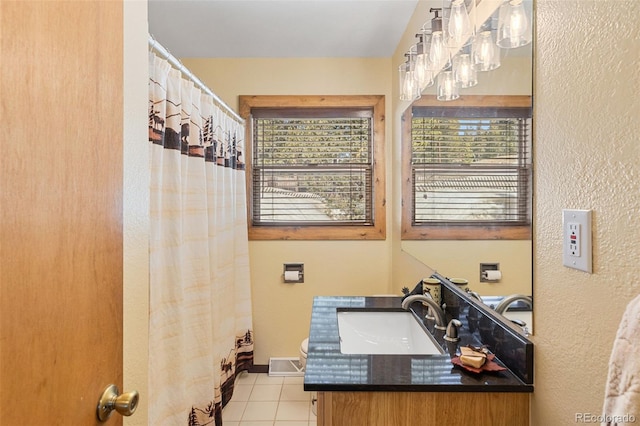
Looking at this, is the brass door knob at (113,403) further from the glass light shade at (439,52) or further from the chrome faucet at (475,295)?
the glass light shade at (439,52)

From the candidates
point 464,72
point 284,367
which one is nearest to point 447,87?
point 464,72

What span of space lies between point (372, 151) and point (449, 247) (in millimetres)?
1386

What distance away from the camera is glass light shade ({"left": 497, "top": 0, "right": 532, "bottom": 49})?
101 cm

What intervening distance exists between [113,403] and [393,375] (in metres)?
0.70

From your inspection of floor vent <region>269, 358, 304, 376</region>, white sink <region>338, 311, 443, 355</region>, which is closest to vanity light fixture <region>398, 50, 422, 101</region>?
white sink <region>338, 311, 443, 355</region>

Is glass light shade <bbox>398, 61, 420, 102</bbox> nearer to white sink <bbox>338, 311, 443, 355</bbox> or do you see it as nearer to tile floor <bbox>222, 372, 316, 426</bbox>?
white sink <bbox>338, 311, 443, 355</bbox>

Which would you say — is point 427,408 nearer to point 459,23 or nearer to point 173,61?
point 459,23

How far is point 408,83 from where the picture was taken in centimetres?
196

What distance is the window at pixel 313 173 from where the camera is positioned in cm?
287

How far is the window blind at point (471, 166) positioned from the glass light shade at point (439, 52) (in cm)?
20

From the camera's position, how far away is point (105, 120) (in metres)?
0.72

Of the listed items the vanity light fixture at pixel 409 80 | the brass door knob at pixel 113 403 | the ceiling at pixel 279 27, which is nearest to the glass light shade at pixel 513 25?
the vanity light fixture at pixel 409 80

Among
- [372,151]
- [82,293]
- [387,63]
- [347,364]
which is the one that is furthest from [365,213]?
[82,293]

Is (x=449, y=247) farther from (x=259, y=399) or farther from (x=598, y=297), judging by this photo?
(x=259, y=399)
